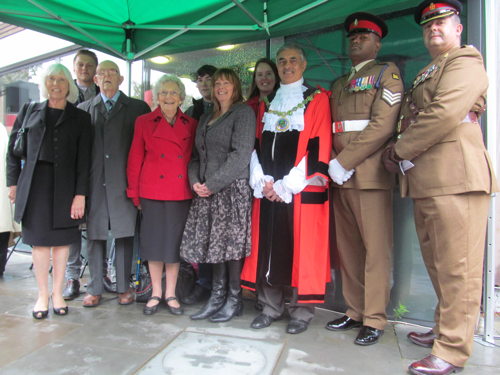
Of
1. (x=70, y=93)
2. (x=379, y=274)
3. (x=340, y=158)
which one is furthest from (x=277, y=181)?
(x=70, y=93)

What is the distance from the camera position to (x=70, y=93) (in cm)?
331

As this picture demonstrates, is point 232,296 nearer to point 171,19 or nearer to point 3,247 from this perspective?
point 171,19

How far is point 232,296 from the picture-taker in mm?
3176

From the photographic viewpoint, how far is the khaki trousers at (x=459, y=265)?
2.29 meters

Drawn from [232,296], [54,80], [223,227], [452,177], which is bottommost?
[232,296]

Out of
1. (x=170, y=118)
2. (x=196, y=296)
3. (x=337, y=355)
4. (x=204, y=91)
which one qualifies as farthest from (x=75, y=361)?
(x=204, y=91)

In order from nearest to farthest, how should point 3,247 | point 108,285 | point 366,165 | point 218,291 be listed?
point 366,165 → point 218,291 → point 108,285 → point 3,247

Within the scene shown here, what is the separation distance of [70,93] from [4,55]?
400 centimetres

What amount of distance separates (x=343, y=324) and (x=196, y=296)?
1276mm

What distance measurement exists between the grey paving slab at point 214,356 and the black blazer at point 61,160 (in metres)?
1.30

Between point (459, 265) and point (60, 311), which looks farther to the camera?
point (60, 311)

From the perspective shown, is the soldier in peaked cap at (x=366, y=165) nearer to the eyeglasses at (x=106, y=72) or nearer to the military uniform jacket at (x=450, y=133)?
the military uniform jacket at (x=450, y=133)

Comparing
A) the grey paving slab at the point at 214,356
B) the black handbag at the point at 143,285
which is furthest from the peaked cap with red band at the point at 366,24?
the black handbag at the point at 143,285

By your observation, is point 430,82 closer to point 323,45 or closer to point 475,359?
point 323,45
